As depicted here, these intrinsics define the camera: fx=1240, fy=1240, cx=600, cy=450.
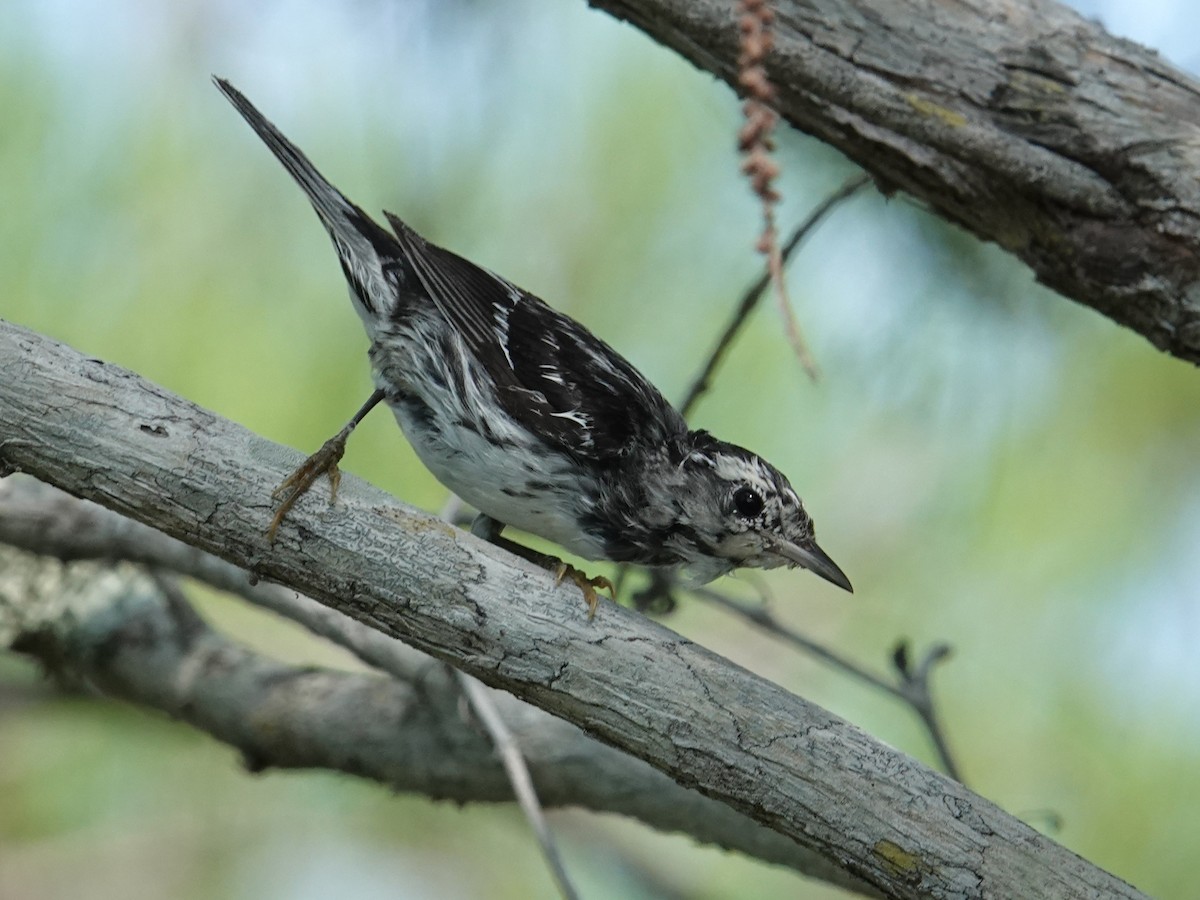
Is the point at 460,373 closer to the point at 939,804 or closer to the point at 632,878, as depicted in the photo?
the point at 939,804

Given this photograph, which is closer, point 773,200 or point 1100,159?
point 773,200

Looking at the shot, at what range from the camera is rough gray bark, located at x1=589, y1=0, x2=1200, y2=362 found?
11.3 ft

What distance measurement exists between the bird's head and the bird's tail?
1059mm

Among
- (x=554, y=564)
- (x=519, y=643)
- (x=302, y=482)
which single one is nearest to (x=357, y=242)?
(x=554, y=564)

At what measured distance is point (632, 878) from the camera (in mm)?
5027

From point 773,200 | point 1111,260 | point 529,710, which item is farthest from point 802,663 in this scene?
point 773,200

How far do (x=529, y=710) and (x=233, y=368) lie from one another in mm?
1625

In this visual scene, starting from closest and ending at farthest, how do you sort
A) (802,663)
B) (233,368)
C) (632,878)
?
(233,368)
(632,878)
(802,663)

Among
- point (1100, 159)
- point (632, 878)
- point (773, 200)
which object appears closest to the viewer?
point (773, 200)

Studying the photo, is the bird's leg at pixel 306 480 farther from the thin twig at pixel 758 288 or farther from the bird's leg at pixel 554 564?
the thin twig at pixel 758 288

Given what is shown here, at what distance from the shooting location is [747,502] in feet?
11.1

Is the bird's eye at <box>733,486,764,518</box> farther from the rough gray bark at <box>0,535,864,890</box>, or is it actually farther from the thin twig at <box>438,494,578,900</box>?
the rough gray bark at <box>0,535,864,890</box>

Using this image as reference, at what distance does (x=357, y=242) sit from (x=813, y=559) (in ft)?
5.41

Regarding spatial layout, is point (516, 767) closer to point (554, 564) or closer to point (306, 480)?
point (554, 564)
